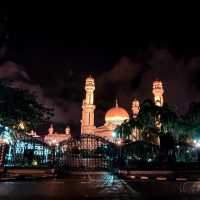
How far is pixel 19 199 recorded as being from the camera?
1010 cm

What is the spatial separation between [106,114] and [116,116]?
14.3ft

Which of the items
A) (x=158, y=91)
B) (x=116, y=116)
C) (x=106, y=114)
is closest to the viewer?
(x=158, y=91)

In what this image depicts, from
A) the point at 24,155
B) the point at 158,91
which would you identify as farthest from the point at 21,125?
the point at 158,91

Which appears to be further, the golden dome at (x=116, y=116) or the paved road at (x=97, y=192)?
the golden dome at (x=116, y=116)

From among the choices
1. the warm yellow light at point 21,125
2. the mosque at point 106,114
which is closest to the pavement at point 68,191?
the warm yellow light at point 21,125

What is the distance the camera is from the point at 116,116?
83.6 m

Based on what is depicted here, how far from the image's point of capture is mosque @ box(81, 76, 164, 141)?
82.8 meters

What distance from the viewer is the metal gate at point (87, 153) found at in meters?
30.3

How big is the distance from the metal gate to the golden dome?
44.5 metres

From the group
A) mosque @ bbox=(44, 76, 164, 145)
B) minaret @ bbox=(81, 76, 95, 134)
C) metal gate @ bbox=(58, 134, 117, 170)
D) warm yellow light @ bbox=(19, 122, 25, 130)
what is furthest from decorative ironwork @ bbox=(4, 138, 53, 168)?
minaret @ bbox=(81, 76, 95, 134)

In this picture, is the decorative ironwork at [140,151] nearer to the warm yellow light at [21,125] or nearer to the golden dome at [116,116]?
the warm yellow light at [21,125]

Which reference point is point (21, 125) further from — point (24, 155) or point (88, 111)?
point (88, 111)

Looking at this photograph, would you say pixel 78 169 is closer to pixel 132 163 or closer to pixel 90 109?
pixel 132 163

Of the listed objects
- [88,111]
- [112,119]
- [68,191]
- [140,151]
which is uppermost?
[88,111]
